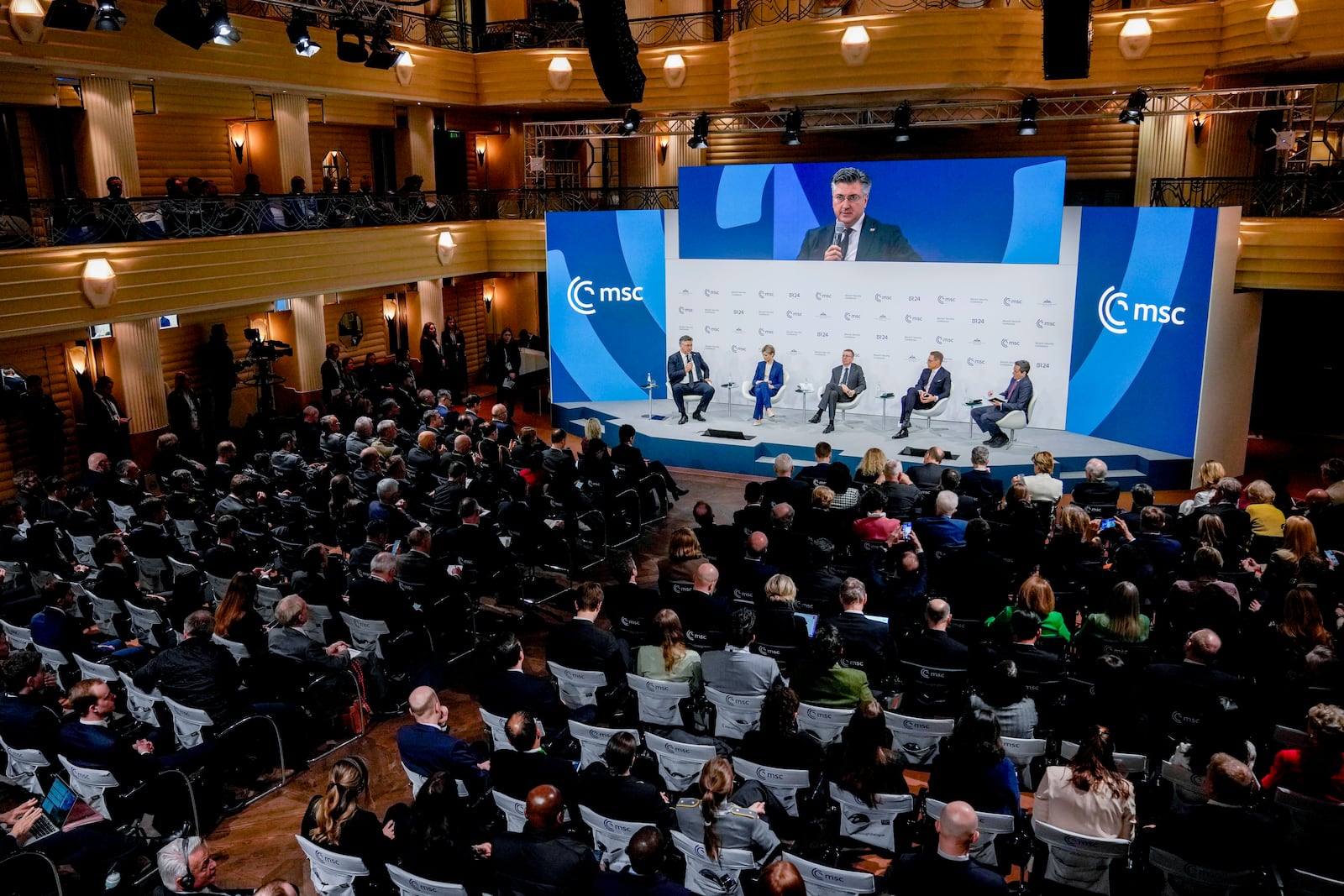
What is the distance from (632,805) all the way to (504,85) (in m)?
16.2

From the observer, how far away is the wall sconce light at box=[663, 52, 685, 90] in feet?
55.2

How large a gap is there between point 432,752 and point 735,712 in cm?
175

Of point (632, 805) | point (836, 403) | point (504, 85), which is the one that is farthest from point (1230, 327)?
point (504, 85)

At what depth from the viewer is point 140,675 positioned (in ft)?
20.6

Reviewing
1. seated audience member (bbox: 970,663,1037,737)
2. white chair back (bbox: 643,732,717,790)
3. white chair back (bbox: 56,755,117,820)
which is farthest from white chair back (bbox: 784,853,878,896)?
white chair back (bbox: 56,755,117,820)

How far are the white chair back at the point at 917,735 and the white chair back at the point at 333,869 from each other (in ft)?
9.21

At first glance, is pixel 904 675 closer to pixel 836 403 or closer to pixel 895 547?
pixel 895 547

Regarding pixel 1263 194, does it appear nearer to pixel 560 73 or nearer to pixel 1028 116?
pixel 1028 116

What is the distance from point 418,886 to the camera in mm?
4289

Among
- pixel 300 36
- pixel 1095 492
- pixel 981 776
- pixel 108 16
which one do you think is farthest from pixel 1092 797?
pixel 300 36

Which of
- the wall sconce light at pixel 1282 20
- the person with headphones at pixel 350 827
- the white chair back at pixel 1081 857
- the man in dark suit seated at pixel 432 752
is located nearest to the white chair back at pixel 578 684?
the man in dark suit seated at pixel 432 752

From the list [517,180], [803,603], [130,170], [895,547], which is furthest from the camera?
[517,180]

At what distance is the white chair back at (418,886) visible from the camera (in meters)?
4.20

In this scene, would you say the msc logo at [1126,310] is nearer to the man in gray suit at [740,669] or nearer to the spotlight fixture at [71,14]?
the man in gray suit at [740,669]
